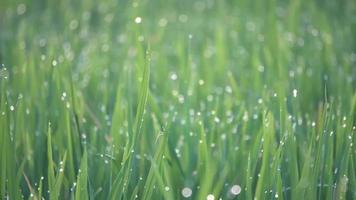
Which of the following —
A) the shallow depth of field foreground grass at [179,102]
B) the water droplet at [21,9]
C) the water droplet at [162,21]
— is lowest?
the shallow depth of field foreground grass at [179,102]

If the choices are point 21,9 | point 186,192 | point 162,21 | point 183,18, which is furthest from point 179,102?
point 21,9

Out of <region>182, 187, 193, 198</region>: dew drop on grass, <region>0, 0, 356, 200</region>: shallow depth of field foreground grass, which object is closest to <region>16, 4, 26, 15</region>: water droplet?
<region>0, 0, 356, 200</region>: shallow depth of field foreground grass

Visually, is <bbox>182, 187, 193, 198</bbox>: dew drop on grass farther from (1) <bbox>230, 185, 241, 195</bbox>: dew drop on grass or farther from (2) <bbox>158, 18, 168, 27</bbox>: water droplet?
(2) <bbox>158, 18, 168, 27</bbox>: water droplet

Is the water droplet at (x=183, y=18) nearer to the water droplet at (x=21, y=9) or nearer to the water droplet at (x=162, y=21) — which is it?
the water droplet at (x=162, y=21)

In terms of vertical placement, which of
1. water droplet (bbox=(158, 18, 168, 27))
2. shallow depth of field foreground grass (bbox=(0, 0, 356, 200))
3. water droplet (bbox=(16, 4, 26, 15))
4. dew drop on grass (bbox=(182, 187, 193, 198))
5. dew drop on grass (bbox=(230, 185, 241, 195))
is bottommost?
dew drop on grass (bbox=(182, 187, 193, 198))

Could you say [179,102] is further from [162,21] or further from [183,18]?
[183,18]

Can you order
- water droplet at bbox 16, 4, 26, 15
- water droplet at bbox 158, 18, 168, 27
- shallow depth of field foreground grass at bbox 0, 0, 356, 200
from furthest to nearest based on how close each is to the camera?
water droplet at bbox 16, 4, 26, 15, water droplet at bbox 158, 18, 168, 27, shallow depth of field foreground grass at bbox 0, 0, 356, 200

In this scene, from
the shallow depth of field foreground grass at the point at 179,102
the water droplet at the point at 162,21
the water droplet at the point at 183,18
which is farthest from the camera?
the water droplet at the point at 183,18

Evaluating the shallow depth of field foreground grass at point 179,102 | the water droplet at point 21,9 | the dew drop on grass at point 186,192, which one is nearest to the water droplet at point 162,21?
the shallow depth of field foreground grass at point 179,102
